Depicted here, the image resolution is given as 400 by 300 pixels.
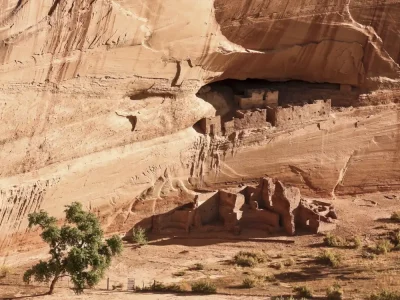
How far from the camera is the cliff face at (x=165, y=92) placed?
49.9 ft

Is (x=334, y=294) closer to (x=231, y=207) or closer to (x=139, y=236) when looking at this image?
(x=231, y=207)

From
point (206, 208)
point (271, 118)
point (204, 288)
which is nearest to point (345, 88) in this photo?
point (271, 118)

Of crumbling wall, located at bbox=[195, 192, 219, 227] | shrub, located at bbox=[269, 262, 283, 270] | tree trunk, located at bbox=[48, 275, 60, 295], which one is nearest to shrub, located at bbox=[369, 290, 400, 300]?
shrub, located at bbox=[269, 262, 283, 270]

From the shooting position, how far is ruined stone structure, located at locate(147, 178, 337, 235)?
17.5 m

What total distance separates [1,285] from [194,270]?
3.32 m

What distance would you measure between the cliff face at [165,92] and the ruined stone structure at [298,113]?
0.81 ft

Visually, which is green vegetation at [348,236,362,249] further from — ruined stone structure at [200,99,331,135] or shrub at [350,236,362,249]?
ruined stone structure at [200,99,331,135]

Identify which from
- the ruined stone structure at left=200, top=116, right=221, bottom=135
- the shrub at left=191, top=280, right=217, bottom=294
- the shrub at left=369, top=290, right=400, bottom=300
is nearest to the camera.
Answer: the shrub at left=369, top=290, right=400, bottom=300

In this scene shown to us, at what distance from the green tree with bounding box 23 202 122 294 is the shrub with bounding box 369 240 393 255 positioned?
16.7 ft

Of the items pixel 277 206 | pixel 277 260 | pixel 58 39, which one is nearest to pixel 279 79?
pixel 277 206

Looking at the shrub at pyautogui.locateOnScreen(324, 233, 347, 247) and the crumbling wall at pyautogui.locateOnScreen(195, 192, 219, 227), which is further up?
the crumbling wall at pyautogui.locateOnScreen(195, 192, 219, 227)

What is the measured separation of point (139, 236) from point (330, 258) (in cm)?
351

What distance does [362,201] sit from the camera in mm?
19500

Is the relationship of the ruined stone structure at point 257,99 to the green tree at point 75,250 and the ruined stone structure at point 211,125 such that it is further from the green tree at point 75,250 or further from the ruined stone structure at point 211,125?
the green tree at point 75,250
